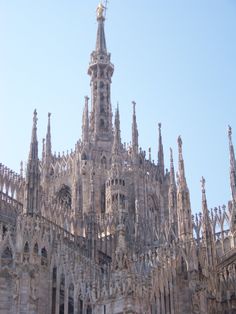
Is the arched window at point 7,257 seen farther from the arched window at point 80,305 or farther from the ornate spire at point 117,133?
the ornate spire at point 117,133

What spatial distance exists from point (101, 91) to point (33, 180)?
104 feet

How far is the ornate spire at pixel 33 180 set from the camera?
35.0m

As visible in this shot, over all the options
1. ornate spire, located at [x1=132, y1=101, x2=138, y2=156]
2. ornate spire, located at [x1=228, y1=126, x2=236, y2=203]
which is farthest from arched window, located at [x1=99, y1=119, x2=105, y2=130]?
ornate spire, located at [x1=228, y1=126, x2=236, y2=203]

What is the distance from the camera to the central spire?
2468 inches

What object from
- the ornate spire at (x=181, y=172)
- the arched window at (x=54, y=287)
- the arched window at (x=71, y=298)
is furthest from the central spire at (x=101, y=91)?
the arched window at (x=71, y=298)

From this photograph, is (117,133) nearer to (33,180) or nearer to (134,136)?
(134,136)

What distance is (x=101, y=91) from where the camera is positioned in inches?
2621

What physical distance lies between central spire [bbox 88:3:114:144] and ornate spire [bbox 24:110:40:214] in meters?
23.9

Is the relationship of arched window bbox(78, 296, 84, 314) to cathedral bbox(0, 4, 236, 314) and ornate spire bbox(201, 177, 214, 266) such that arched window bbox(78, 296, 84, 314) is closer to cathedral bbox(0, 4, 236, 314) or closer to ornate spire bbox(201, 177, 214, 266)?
cathedral bbox(0, 4, 236, 314)

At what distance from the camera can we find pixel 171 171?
181 feet

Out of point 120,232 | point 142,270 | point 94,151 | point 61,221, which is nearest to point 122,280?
point 142,270

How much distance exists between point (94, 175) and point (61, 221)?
12937mm

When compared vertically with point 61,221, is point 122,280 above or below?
below

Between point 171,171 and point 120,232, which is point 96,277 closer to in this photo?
point 120,232
